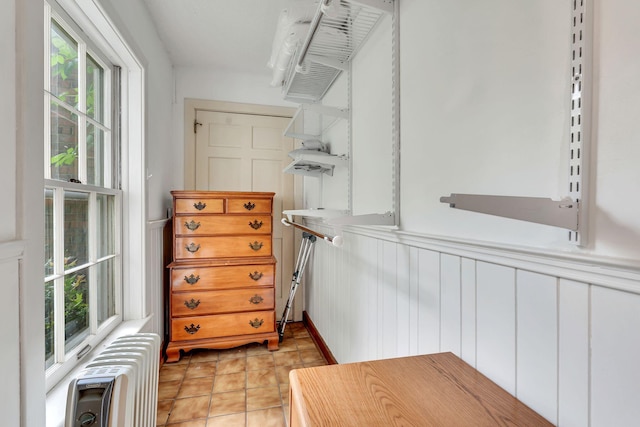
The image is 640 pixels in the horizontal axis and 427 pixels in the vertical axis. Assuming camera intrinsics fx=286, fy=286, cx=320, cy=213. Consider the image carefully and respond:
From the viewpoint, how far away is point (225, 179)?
289cm

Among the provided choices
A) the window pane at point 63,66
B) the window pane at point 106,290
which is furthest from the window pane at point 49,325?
the window pane at point 63,66

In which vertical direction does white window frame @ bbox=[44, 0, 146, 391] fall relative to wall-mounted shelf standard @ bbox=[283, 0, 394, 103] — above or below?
below

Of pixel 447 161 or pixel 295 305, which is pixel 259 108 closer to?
pixel 295 305

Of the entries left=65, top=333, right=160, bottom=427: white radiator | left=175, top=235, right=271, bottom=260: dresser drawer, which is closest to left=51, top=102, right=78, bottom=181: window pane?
left=65, top=333, right=160, bottom=427: white radiator

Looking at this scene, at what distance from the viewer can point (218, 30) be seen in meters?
2.14

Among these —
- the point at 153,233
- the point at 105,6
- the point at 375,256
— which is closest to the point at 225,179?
the point at 153,233

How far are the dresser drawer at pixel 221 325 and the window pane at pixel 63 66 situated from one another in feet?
5.54

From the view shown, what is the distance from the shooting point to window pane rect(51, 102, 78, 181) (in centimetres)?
116

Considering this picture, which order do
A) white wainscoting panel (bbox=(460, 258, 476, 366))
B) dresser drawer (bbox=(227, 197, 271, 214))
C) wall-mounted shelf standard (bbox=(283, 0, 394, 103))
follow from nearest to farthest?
white wainscoting panel (bbox=(460, 258, 476, 366))
wall-mounted shelf standard (bbox=(283, 0, 394, 103))
dresser drawer (bbox=(227, 197, 271, 214))

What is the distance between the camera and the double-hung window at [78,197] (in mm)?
1140

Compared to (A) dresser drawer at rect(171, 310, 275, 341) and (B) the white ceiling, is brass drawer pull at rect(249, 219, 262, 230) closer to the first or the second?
(A) dresser drawer at rect(171, 310, 275, 341)

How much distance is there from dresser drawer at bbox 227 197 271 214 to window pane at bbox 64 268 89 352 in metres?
1.13

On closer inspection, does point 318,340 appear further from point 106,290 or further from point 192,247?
point 106,290

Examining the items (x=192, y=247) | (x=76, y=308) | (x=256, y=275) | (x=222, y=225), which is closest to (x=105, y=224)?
(x=76, y=308)
